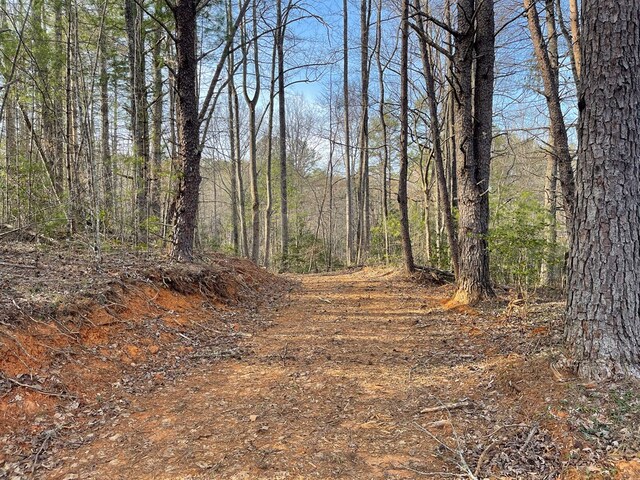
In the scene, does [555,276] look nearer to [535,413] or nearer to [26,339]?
[535,413]

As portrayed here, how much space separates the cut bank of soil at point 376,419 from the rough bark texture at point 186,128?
302 cm

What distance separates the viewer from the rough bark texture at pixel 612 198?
112 inches

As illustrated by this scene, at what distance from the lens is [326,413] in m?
3.14

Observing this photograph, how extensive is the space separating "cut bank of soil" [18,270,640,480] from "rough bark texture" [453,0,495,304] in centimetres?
154

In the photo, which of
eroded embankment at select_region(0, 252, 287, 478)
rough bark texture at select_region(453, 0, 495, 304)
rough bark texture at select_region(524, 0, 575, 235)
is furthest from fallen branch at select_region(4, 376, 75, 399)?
rough bark texture at select_region(524, 0, 575, 235)

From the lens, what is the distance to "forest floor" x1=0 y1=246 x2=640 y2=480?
2375 millimetres

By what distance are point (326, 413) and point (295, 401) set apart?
359 mm

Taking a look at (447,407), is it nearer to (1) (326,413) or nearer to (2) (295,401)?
Answer: (1) (326,413)

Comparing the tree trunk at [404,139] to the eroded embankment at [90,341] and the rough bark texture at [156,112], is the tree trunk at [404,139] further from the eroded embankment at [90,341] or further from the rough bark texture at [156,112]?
the rough bark texture at [156,112]

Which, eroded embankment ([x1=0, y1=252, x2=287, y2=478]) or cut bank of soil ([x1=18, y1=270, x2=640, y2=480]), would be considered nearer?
cut bank of soil ([x1=18, y1=270, x2=640, y2=480])

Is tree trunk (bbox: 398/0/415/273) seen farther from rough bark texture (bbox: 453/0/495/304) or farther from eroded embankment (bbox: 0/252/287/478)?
eroded embankment (bbox: 0/252/287/478)

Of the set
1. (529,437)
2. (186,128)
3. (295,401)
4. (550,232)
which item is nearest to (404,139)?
(550,232)

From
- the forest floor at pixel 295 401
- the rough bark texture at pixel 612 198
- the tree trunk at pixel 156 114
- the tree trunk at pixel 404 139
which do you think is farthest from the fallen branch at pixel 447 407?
the tree trunk at pixel 156 114

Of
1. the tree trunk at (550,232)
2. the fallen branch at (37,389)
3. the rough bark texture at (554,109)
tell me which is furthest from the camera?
the rough bark texture at (554,109)
